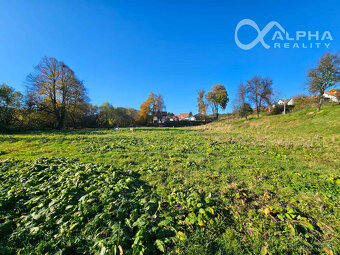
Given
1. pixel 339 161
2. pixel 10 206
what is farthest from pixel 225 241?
pixel 339 161

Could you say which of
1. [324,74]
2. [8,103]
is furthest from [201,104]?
[8,103]

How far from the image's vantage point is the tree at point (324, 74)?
802 inches

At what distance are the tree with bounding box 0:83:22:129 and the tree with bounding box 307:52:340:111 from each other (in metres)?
52.8

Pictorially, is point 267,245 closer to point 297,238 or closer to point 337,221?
point 297,238

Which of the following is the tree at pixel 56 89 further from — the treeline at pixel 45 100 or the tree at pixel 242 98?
the tree at pixel 242 98

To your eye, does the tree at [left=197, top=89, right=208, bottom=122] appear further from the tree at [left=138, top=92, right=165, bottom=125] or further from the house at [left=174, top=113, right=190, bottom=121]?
the house at [left=174, top=113, right=190, bottom=121]

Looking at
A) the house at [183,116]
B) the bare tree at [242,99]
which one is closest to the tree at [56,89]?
the bare tree at [242,99]

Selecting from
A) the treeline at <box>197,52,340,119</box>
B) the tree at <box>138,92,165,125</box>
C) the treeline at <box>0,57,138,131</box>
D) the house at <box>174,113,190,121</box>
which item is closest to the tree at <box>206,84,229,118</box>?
the treeline at <box>197,52,340,119</box>

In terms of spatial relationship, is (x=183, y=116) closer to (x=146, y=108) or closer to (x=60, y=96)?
(x=146, y=108)

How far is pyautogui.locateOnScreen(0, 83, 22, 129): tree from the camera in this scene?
800 inches

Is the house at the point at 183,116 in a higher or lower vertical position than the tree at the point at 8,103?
higher

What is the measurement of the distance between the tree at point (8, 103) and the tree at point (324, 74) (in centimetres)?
5282

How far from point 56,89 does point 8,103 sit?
7166 millimetres

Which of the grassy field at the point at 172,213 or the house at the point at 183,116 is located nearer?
the grassy field at the point at 172,213
